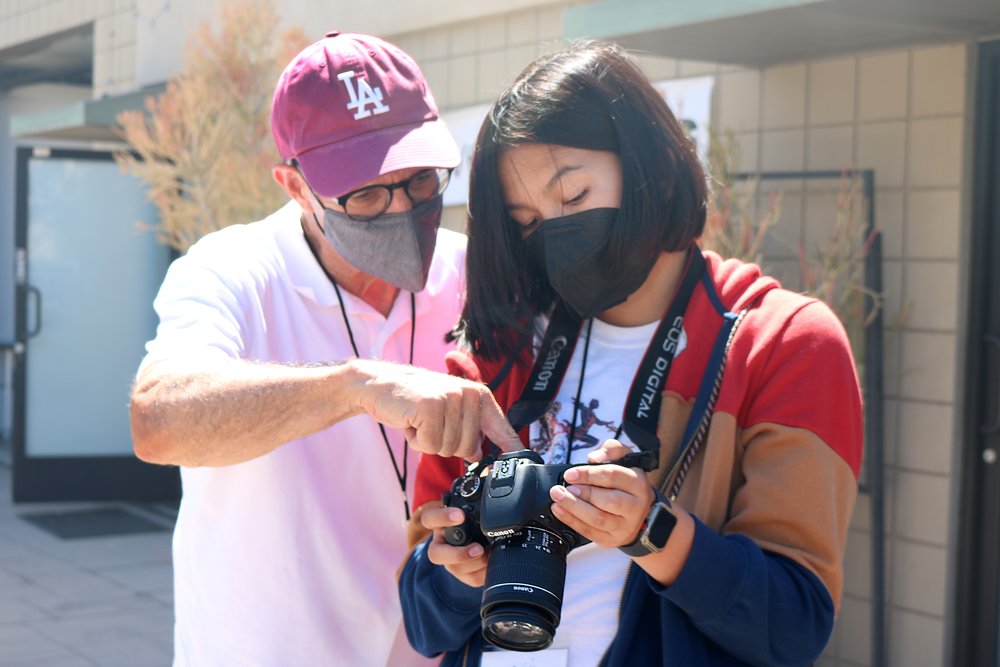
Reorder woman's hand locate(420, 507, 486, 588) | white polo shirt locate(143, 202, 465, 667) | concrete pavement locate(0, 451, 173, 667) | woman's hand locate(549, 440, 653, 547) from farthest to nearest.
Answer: concrete pavement locate(0, 451, 173, 667) < white polo shirt locate(143, 202, 465, 667) < woman's hand locate(420, 507, 486, 588) < woman's hand locate(549, 440, 653, 547)

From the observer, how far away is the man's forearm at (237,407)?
1820 mm

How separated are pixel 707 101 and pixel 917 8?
1373 mm

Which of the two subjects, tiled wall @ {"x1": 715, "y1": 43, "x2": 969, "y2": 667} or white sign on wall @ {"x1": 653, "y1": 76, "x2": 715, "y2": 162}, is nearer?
tiled wall @ {"x1": 715, "y1": 43, "x2": 969, "y2": 667}

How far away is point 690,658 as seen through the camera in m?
1.55

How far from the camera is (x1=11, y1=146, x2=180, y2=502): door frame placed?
27.8 ft

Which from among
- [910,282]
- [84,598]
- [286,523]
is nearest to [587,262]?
[286,523]

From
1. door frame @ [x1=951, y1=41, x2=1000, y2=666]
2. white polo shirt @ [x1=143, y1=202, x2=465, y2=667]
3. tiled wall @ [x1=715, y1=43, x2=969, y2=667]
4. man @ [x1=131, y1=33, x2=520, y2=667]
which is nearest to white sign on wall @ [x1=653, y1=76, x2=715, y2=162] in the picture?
tiled wall @ [x1=715, y1=43, x2=969, y2=667]

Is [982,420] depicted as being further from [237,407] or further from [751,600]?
[237,407]

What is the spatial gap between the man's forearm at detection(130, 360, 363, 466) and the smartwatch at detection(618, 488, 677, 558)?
0.52 meters

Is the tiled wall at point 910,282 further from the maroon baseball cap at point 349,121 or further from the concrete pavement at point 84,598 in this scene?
the concrete pavement at point 84,598

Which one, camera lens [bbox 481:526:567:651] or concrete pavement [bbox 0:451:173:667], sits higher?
camera lens [bbox 481:526:567:651]

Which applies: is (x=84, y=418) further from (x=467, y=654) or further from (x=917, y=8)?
(x=467, y=654)

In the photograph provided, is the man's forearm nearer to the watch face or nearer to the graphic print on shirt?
the graphic print on shirt

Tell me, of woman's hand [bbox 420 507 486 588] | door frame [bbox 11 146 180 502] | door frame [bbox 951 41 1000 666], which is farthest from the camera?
door frame [bbox 11 146 180 502]
